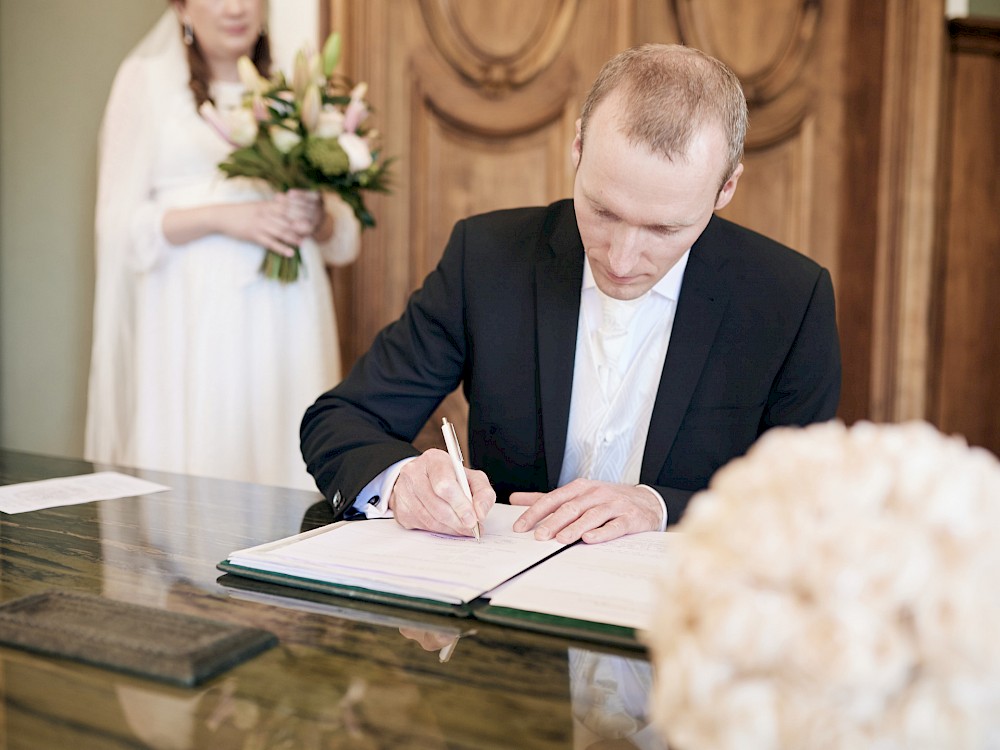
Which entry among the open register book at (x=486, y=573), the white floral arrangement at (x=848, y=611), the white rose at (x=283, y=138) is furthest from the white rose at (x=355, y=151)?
the white floral arrangement at (x=848, y=611)

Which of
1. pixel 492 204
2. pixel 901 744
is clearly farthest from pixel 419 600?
pixel 492 204

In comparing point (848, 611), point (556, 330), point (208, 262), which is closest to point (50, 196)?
point (208, 262)

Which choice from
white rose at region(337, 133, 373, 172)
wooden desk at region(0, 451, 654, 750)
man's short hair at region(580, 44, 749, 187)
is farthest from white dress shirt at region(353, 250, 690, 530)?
white rose at region(337, 133, 373, 172)

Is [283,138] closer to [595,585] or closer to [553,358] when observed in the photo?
[553,358]

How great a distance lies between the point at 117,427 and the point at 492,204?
5.56 feet

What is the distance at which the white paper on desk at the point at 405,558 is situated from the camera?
1219 millimetres

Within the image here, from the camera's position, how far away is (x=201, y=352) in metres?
3.47

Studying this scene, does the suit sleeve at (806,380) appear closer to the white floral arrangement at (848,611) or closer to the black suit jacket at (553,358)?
the black suit jacket at (553,358)

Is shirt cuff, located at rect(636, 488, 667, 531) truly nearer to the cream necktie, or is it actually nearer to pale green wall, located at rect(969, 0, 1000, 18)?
the cream necktie

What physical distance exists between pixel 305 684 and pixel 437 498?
61 cm

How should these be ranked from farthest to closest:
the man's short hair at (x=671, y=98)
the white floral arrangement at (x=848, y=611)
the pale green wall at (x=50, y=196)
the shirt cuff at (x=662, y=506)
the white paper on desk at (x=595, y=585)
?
the pale green wall at (x=50, y=196) → the man's short hair at (x=671, y=98) → the shirt cuff at (x=662, y=506) → the white paper on desk at (x=595, y=585) → the white floral arrangement at (x=848, y=611)

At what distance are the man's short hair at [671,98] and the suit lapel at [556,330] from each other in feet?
1.22

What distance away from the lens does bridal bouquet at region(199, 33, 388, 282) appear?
10.6 ft

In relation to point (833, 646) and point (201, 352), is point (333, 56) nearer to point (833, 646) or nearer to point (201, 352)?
point (201, 352)
